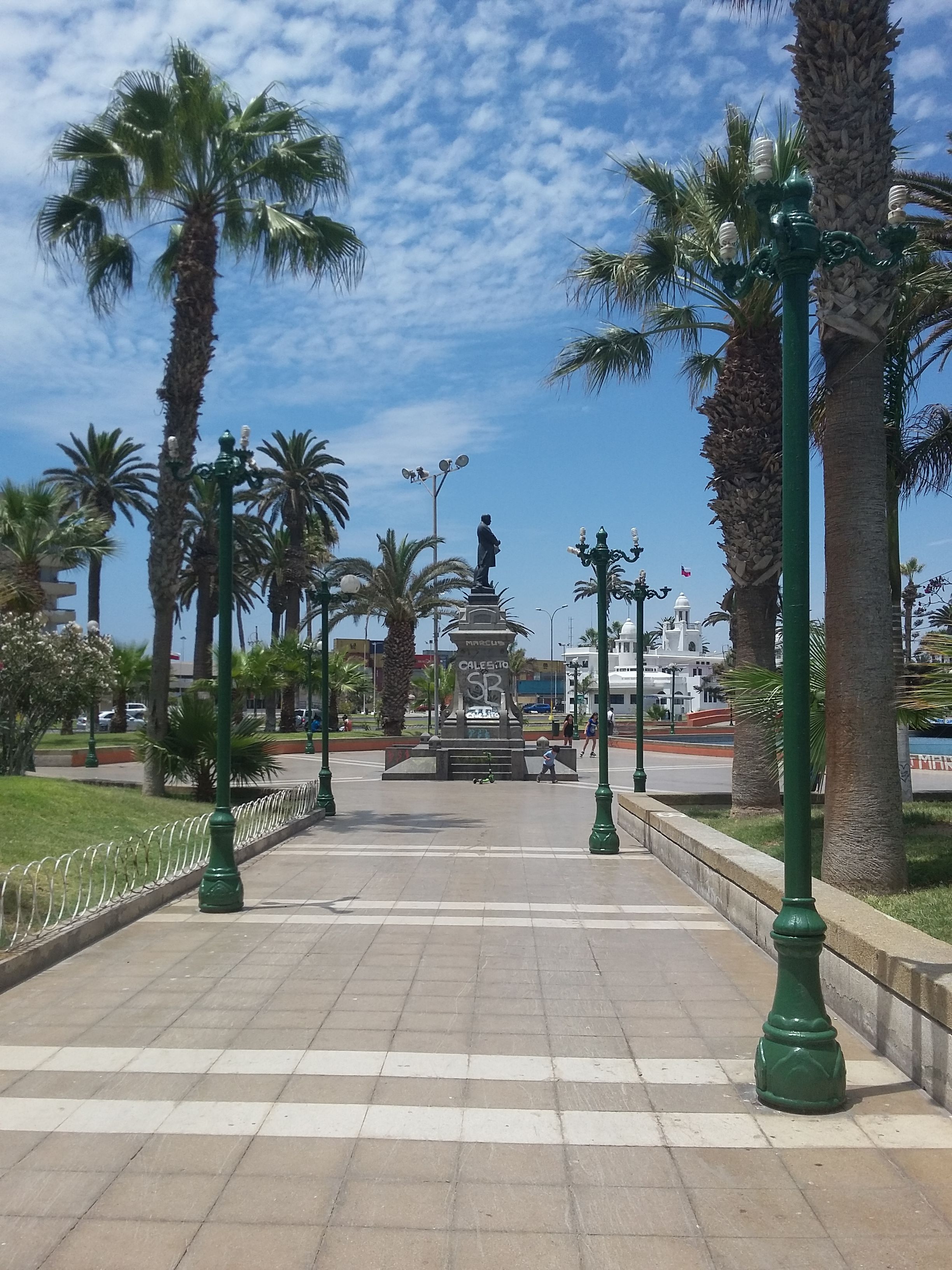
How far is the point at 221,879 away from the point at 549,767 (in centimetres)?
1914

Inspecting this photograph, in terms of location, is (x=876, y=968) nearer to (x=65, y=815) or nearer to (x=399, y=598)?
(x=65, y=815)

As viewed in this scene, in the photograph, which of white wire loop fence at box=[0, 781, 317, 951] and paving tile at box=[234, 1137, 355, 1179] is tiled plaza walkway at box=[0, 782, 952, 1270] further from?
white wire loop fence at box=[0, 781, 317, 951]

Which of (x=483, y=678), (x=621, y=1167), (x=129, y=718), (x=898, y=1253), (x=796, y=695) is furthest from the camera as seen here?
(x=129, y=718)

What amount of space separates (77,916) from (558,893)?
4580mm

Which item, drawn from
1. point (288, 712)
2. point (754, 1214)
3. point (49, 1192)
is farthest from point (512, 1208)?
point (288, 712)

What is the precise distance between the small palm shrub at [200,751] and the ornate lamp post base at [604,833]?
252 inches

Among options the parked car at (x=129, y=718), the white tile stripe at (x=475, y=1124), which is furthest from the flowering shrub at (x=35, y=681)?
the parked car at (x=129, y=718)

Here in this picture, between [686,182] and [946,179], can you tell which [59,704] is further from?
[946,179]

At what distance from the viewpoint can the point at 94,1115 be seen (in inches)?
189

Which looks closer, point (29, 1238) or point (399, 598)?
point (29, 1238)

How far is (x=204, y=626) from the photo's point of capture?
147 ft

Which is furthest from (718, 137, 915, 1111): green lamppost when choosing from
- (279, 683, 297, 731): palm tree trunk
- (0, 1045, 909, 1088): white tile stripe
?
(279, 683, 297, 731): palm tree trunk

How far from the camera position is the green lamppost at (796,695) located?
16.0 feet

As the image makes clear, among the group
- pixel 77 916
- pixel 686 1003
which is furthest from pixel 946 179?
pixel 77 916
